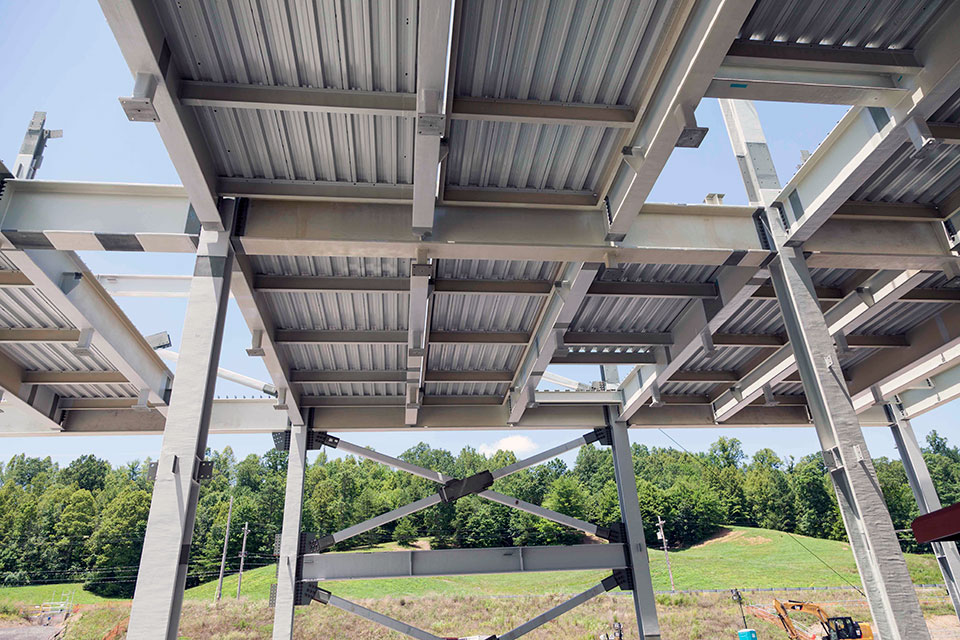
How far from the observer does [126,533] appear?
169 ft

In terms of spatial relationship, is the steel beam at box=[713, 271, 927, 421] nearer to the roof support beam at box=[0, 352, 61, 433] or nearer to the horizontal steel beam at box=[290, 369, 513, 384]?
the horizontal steel beam at box=[290, 369, 513, 384]

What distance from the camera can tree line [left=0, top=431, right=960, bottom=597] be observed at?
49.3 m

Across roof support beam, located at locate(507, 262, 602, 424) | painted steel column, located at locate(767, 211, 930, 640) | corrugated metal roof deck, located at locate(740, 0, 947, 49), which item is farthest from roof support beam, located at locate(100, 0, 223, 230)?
painted steel column, located at locate(767, 211, 930, 640)

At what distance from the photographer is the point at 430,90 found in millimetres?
5781

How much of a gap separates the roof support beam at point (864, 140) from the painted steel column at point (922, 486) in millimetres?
11821

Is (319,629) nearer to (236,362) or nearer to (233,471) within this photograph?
(236,362)

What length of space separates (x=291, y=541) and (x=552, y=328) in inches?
363

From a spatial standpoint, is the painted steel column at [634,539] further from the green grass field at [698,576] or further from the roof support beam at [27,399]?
the green grass field at [698,576]

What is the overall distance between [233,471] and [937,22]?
75.0 metres

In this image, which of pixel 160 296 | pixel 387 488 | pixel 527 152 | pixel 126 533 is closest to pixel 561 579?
pixel 387 488

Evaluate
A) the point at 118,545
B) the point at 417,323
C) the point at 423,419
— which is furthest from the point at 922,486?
the point at 118,545

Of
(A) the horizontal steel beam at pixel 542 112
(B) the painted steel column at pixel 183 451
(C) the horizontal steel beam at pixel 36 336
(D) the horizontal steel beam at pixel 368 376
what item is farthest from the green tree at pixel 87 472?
(A) the horizontal steel beam at pixel 542 112

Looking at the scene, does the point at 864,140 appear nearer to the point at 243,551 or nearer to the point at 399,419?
the point at 399,419

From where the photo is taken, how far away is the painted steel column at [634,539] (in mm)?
14328
